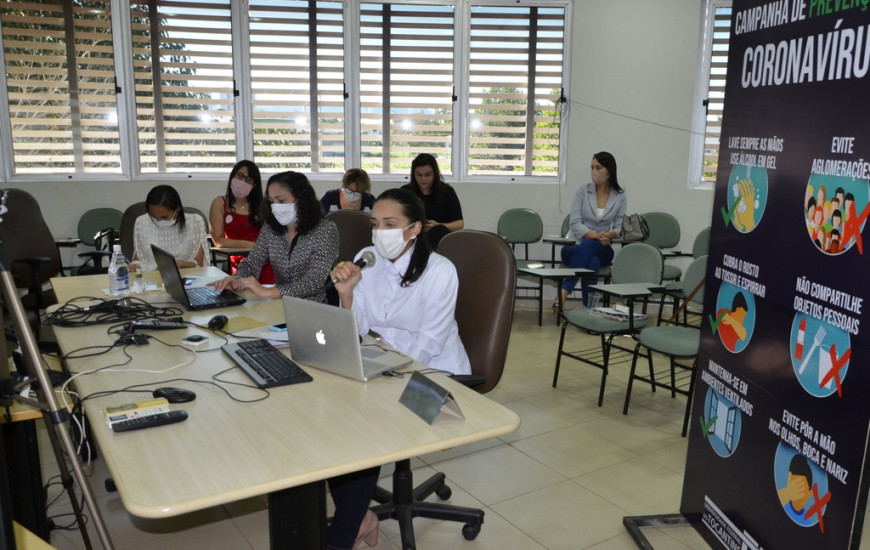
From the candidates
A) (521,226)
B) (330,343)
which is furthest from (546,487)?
(521,226)

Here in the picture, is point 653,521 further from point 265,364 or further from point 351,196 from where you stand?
point 351,196

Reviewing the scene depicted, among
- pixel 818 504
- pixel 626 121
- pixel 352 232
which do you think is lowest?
pixel 818 504

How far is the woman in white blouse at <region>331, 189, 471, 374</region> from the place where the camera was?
2404 mm

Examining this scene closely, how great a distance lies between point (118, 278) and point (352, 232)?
124cm

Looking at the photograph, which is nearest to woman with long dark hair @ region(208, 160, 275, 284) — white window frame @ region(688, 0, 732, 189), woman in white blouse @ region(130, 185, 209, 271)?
woman in white blouse @ region(130, 185, 209, 271)

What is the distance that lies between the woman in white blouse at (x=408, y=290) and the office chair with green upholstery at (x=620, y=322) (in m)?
1.58

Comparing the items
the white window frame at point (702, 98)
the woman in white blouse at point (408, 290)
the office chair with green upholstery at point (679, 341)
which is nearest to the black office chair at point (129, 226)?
the woman in white blouse at point (408, 290)

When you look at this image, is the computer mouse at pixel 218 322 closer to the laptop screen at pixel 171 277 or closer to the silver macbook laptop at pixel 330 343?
the laptop screen at pixel 171 277

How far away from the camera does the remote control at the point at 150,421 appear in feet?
5.16

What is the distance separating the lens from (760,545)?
6.81ft

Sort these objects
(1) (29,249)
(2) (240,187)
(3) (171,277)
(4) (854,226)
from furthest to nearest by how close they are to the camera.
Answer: (2) (240,187) → (1) (29,249) → (3) (171,277) → (4) (854,226)

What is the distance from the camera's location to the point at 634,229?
5.66 m

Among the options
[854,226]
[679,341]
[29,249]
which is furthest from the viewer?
[29,249]

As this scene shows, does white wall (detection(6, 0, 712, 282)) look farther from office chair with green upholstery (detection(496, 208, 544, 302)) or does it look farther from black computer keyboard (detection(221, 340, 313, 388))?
black computer keyboard (detection(221, 340, 313, 388))
